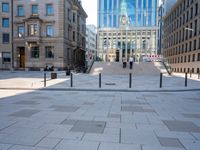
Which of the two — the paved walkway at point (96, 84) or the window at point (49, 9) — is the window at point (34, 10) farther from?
the paved walkway at point (96, 84)

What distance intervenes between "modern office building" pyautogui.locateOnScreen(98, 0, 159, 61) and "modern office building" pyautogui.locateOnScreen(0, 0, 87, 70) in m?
34.7

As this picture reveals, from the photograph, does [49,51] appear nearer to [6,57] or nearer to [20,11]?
[6,57]

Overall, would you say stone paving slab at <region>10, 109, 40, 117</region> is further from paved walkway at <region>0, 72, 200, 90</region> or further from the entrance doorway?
the entrance doorway

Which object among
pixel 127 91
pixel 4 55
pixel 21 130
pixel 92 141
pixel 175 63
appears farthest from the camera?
pixel 175 63

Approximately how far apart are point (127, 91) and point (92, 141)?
8.63 m

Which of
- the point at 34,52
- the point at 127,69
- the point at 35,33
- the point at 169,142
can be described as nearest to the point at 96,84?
the point at 169,142

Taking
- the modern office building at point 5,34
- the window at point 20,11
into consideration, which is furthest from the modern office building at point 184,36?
the modern office building at point 5,34

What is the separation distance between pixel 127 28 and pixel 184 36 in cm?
2952

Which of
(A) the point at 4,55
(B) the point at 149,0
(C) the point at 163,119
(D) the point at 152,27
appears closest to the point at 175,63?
(D) the point at 152,27

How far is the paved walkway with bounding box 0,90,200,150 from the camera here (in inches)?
172

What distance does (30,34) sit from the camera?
40156mm

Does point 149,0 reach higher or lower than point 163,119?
higher

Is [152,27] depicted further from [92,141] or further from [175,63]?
[92,141]

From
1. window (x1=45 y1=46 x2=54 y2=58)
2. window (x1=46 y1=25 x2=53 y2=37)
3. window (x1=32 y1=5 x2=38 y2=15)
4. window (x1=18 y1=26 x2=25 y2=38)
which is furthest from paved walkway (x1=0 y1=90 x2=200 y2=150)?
window (x1=32 y1=5 x2=38 y2=15)
